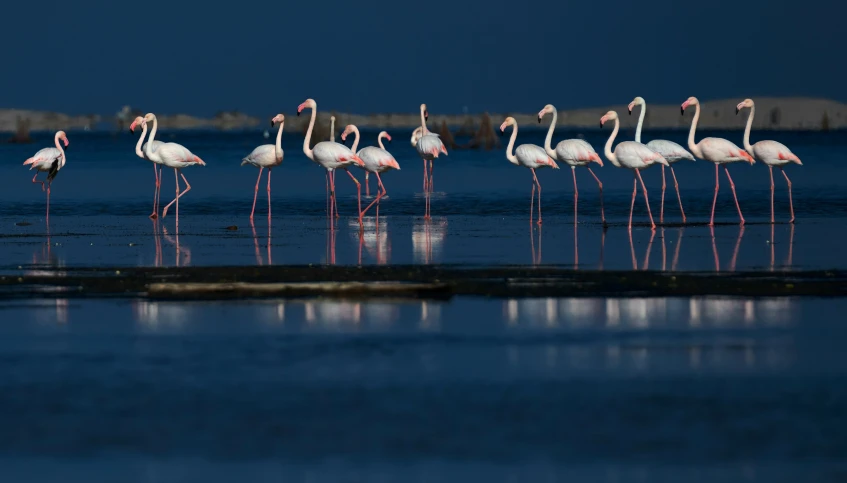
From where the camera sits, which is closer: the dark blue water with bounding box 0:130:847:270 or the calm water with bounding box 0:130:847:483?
the calm water with bounding box 0:130:847:483

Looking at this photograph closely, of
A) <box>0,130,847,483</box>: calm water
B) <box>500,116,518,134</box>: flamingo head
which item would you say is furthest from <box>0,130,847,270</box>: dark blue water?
<box>500,116,518,134</box>: flamingo head

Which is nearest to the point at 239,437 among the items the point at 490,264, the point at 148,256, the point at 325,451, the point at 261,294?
the point at 325,451

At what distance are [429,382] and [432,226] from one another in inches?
511

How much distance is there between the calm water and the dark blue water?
0.50 ft

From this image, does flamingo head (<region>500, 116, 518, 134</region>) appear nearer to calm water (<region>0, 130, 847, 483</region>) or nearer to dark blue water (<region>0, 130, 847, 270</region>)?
dark blue water (<region>0, 130, 847, 270</region>)

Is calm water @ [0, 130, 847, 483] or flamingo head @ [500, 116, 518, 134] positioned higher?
flamingo head @ [500, 116, 518, 134]

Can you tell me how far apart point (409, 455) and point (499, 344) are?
123 inches

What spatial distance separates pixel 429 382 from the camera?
29.3ft

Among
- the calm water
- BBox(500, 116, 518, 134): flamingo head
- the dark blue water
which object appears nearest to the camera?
the calm water

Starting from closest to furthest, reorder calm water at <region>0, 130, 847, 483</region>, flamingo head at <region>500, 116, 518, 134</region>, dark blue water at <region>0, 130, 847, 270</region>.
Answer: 1. calm water at <region>0, 130, 847, 483</region>
2. dark blue water at <region>0, 130, 847, 270</region>
3. flamingo head at <region>500, 116, 518, 134</region>

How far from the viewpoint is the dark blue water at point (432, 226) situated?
16.2 meters

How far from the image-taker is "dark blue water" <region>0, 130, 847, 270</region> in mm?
16219

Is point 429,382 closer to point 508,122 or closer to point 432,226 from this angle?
point 432,226

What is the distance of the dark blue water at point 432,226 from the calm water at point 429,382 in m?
0.15
